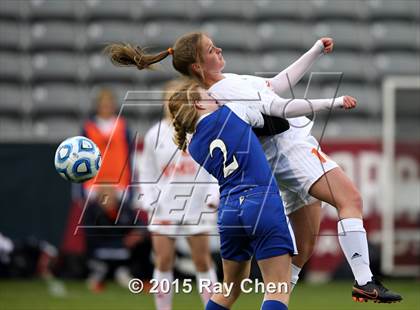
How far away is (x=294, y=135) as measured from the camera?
19.0 ft

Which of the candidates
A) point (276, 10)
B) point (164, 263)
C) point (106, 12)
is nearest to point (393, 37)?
point (276, 10)

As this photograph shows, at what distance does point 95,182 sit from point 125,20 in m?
3.55

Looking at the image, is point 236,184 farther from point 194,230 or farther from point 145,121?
point 145,121

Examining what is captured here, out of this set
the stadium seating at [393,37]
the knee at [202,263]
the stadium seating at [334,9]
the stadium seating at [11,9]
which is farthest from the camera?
the stadium seating at [334,9]

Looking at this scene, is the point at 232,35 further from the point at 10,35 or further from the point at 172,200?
the point at 172,200

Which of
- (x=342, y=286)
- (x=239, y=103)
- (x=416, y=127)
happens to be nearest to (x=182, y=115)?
(x=239, y=103)

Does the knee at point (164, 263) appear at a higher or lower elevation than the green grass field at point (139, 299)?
higher

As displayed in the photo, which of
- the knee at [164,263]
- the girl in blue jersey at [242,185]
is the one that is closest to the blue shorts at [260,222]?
the girl in blue jersey at [242,185]

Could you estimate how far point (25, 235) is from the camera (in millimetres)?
11125

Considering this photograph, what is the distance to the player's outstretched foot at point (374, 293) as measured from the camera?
538 centimetres

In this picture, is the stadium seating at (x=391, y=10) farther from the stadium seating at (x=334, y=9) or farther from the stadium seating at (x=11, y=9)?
the stadium seating at (x=11, y=9)

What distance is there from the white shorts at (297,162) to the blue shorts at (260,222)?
0.49 meters

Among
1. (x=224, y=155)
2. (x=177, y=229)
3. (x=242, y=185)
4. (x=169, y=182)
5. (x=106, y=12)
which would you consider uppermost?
(x=106, y=12)

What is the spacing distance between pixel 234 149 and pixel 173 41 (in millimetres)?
7834
